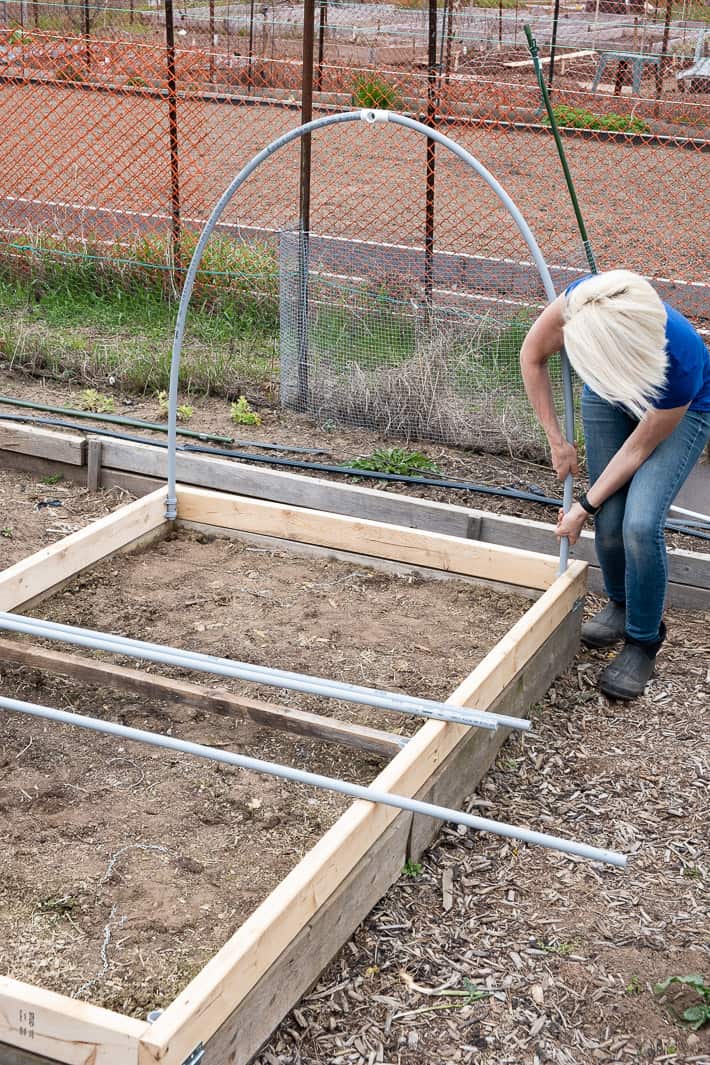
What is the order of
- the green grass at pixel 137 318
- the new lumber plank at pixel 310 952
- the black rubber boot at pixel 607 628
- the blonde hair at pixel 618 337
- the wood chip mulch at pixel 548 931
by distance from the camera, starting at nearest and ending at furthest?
the new lumber plank at pixel 310 952
the wood chip mulch at pixel 548 931
the blonde hair at pixel 618 337
the black rubber boot at pixel 607 628
the green grass at pixel 137 318

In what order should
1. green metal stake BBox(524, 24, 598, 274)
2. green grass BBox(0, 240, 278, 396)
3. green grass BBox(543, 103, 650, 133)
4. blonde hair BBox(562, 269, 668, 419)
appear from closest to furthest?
blonde hair BBox(562, 269, 668, 419) < green metal stake BBox(524, 24, 598, 274) < green grass BBox(0, 240, 278, 396) < green grass BBox(543, 103, 650, 133)

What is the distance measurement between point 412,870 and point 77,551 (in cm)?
184

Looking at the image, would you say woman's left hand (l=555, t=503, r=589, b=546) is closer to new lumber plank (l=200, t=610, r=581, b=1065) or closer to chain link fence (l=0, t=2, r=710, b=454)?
new lumber plank (l=200, t=610, r=581, b=1065)

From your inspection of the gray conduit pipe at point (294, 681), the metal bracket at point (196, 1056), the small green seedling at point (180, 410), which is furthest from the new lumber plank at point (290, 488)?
the metal bracket at point (196, 1056)

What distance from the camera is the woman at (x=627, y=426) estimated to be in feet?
9.85

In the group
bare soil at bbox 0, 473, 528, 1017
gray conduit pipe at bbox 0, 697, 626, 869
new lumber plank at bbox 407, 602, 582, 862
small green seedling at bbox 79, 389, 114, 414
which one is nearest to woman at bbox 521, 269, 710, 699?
new lumber plank at bbox 407, 602, 582, 862

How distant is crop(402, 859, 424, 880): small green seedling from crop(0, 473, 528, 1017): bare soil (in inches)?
9.3

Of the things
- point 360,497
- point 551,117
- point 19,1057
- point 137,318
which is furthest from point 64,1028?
point 137,318

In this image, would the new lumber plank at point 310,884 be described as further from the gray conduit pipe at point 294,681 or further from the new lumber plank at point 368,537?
the new lumber plank at point 368,537

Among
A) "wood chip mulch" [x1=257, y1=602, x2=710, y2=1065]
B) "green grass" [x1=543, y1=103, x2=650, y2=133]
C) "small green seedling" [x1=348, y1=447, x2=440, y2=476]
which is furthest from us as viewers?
"green grass" [x1=543, y1=103, x2=650, y2=133]

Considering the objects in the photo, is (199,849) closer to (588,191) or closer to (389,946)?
(389,946)

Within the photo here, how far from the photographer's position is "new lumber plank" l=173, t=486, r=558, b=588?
4.05m

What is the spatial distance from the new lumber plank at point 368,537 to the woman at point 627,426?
311mm

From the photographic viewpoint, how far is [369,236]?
8500mm
